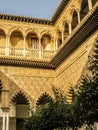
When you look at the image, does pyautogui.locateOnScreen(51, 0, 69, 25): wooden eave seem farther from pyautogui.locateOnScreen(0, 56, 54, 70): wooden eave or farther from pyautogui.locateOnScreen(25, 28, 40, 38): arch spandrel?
pyautogui.locateOnScreen(0, 56, 54, 70): wooden eave

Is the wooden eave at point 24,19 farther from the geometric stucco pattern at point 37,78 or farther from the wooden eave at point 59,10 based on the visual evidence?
the geometric stucco pattern at point 37,78

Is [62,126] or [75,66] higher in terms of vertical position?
[75,66]

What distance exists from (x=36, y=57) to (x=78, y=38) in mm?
4243

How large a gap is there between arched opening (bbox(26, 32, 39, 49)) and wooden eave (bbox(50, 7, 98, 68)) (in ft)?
7.54

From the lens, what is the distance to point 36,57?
19.1 metres

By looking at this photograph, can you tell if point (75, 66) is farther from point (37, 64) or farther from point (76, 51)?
point (37, 64)

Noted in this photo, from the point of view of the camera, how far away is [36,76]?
60.7ft

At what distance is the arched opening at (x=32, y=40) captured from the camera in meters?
20.4

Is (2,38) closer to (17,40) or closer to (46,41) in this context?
(17,40)

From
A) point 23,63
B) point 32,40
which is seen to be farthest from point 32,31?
point 23,63

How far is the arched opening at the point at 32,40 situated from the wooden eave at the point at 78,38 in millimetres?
2299

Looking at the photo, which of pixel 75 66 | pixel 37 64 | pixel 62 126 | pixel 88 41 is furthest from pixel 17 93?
pixel 62 126

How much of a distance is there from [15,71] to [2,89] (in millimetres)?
1356

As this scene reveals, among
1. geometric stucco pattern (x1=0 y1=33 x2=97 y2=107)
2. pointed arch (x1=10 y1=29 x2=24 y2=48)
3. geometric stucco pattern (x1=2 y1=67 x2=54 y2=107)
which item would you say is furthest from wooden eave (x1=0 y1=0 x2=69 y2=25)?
geometric stucco pattern (x1=2 y1=67 x2=54 y2=107)
